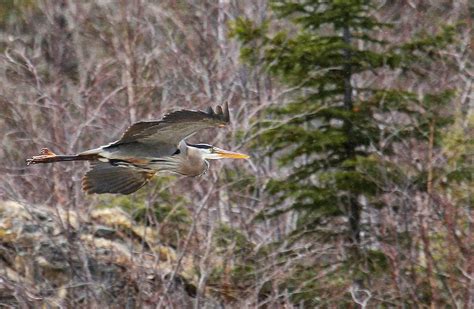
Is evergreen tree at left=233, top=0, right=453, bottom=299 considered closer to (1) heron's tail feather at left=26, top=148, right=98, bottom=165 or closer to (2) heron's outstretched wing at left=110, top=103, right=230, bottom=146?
(2) heron's outstretched wing at left=110, top=103, right=230, bottom=146

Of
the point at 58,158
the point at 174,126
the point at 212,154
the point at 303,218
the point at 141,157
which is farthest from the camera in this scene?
the point at 303,218

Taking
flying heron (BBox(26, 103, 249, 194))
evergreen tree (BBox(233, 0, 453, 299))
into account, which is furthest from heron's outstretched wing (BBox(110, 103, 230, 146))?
evergreen tree (BBox(233, 0, 453, 299))

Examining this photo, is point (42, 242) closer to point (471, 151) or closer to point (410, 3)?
point (471, 151)

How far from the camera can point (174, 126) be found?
864cm

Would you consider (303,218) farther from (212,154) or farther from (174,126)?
(174,126)

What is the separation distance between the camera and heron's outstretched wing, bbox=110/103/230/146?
26.9ft

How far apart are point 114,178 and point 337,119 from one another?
3.43m

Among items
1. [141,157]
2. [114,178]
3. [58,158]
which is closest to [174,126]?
[141,157]

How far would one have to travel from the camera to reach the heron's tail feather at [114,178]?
938 centimetres

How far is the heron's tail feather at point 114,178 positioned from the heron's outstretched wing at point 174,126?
429 mm

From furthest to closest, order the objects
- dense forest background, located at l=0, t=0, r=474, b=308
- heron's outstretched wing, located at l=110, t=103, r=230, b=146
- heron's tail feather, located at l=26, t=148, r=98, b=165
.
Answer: dense forest background, located at l=0, t=0, r=474, b=308 < heron's tail feather, located at l=26, t=148, r=98, b=165 < heron's outstretched wing, located at l=110, t=103, r=230, b=146

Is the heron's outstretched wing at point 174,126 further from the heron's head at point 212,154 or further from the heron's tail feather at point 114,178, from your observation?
the heron's tail feather at point 114,178

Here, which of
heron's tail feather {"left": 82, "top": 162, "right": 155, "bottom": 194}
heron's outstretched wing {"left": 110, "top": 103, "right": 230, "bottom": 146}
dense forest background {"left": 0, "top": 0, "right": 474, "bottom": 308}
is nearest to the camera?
heron's outstretched wing {"left": 110, "top": 103, "right": 230, "bottom": 146}

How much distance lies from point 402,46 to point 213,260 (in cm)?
278
